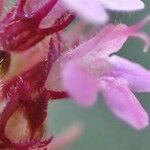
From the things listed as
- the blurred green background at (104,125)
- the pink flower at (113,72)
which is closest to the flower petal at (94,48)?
the pink flower at (113,72)

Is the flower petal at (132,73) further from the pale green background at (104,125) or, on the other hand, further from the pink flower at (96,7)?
the pale green background at (104,125)

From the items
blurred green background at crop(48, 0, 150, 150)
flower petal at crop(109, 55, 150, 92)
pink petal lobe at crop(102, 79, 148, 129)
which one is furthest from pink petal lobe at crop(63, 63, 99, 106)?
blurred green background at crop(48, 0, 150, 150)

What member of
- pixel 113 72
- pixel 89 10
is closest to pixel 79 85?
pixel 89 10

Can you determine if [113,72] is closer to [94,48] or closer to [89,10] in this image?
[94,48]

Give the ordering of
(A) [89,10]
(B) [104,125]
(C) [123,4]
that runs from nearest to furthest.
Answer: (A) [89,10] → (C) [123,4] → (B) [104,125]

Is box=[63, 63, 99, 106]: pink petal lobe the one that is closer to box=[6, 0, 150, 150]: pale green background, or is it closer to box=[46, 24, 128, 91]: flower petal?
box=[46, 24, 128, 91]: flower petal

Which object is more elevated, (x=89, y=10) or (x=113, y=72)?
(x=89, y=10)

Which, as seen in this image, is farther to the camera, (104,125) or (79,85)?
(104,125)
